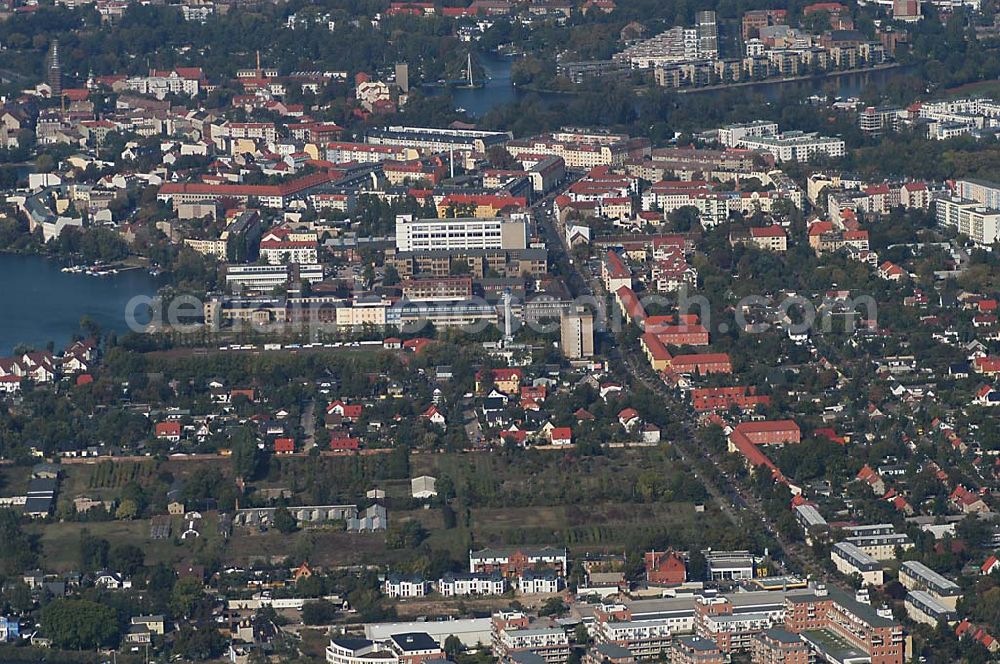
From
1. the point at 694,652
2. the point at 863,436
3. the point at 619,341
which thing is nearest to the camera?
the point at 694,652

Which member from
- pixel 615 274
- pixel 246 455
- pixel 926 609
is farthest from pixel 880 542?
pixel 615 274

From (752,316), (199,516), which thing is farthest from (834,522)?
(752,316)

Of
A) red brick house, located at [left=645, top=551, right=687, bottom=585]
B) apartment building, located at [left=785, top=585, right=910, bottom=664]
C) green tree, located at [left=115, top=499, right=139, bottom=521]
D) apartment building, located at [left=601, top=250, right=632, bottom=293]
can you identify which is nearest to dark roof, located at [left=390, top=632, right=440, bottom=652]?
red brick house, located at [left=645, top=551, right=687, bottom=585]

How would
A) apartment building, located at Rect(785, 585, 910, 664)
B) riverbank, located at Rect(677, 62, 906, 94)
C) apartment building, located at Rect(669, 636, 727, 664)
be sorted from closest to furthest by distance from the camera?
apartment building, located at Rect(669, 636, 727, 664) < apartment building, located at Rect(785, 585, 910, 664) < riverbank, located at Rect(677, 62, 906, 94)

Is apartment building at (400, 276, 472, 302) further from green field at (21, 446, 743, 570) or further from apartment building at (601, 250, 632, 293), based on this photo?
green field at (21, 446, 743, 570)

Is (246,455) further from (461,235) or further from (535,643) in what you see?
(461,235)

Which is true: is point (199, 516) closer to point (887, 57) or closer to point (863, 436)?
point (863, 436)
